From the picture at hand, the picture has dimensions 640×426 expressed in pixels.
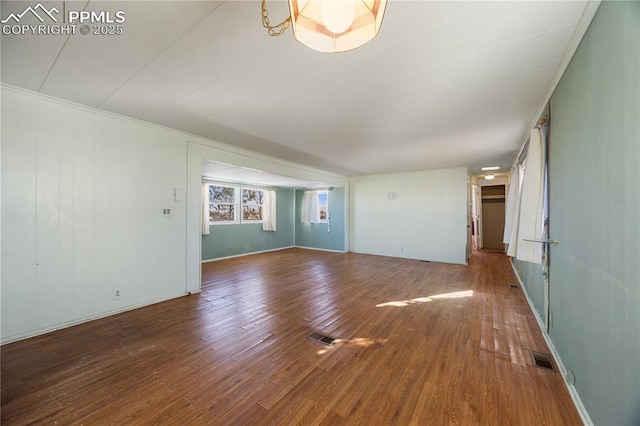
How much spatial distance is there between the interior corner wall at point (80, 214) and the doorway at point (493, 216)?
30.1 ft

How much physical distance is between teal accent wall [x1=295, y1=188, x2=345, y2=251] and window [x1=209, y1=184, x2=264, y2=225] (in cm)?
153

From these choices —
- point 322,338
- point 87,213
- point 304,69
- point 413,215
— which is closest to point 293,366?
point 322,338

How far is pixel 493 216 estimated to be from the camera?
8.11 meters

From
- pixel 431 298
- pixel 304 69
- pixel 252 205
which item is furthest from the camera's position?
pixel 252 205

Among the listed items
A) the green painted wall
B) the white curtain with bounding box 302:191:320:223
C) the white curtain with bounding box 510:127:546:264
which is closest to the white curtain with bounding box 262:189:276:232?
the white curtain with bounding box 302:191:320:223

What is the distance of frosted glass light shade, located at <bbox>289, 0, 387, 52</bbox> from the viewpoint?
90 centimetres

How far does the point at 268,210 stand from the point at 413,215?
4.45 m

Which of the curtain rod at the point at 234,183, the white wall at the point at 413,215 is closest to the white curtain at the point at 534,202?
the white wall at the point at 413,215

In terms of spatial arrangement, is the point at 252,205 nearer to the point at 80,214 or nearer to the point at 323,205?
the point at 323,205

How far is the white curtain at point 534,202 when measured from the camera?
2.19 meters

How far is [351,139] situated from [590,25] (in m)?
2.55

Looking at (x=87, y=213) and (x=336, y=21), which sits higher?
(x=336, y=21)

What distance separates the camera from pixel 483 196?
327 inches

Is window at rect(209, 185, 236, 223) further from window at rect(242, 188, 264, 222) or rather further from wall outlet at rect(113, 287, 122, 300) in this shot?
wall outlet at rect(113, 287, 122, 300)
